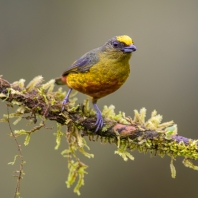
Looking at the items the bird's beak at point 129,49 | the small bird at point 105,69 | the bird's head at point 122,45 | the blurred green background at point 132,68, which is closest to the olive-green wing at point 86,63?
the small bird at point 105,69

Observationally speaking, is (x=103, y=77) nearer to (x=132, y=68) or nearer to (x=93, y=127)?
(x=93, y=127)

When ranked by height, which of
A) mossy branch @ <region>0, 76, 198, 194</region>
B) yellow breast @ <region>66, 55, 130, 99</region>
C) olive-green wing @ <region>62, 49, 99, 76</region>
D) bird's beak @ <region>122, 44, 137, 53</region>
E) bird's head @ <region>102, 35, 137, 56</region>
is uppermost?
bird's head @ <region>102, 35, 137, 56</region>

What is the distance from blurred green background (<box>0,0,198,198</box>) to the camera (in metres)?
6.66

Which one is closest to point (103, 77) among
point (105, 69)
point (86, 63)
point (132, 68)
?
point (105, 69)

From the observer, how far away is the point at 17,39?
23.8 ft

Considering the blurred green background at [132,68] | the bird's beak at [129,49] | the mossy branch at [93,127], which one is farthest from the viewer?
the blurred green background at [132,68]

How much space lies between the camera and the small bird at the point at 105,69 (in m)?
3.79

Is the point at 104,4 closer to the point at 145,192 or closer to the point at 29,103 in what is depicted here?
the point at 145,192

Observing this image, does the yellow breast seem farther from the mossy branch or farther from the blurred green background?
the blurred green background

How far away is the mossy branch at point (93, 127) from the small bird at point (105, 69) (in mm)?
358

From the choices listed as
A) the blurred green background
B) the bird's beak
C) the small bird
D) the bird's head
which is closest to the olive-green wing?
the small bird

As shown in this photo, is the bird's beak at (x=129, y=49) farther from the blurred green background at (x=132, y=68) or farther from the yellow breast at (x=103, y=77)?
the blurred green background at (x=132, y=68)

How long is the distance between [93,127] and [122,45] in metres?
0.90

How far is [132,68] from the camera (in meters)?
7.03
